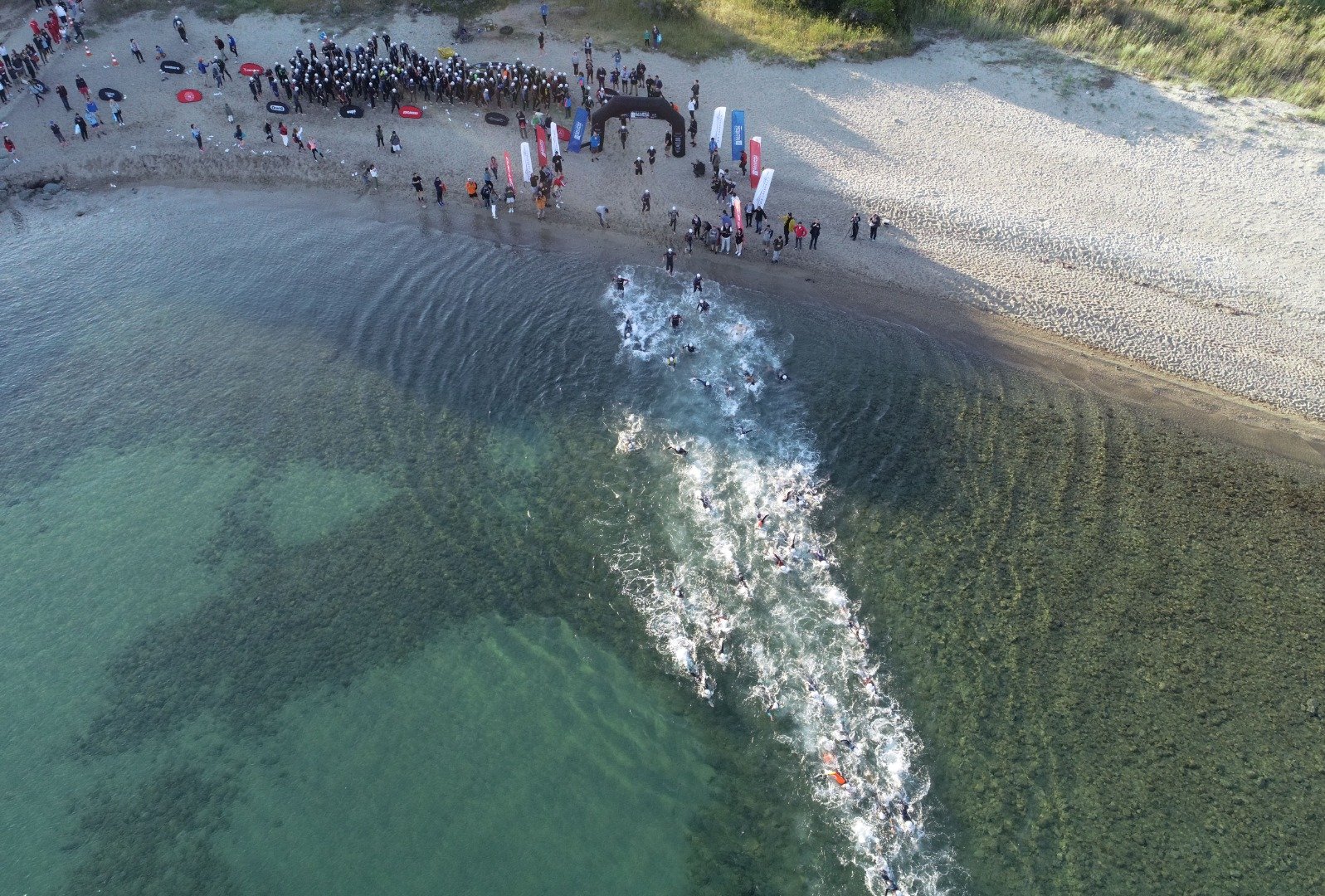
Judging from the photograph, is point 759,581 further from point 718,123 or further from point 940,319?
point 718,123

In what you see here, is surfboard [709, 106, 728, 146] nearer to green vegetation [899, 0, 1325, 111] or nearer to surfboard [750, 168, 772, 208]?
surfboard [750, 168, 772, 208]

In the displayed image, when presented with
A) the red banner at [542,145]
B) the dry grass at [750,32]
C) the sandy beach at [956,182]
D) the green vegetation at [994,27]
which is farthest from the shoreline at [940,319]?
the dry grass at [750,32]

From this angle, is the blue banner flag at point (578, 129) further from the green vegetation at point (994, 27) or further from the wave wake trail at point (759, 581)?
the wave wake trail at point (759, 581)

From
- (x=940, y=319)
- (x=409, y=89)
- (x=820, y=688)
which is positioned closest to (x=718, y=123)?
(x=940, y=319)

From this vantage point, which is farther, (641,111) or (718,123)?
(718,123)

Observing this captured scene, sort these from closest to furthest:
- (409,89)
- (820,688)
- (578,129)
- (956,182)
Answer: (820,688), (956,182), (578,129), (409,89)

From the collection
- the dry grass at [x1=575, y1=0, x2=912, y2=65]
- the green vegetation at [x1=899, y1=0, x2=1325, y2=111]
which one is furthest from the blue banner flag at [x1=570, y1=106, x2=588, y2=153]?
the green vegetation at [x1=899, y1=0, x2=1325, y2=111]
